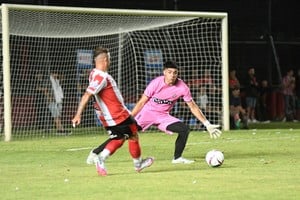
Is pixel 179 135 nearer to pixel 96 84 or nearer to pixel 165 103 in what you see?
pixel 165 103

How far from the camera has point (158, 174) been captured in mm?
11781

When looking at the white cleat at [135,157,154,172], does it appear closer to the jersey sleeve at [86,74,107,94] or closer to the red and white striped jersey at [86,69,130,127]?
the red and white striped jersey at [86,69,130,127]

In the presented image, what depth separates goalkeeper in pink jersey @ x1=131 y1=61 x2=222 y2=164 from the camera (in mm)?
13750

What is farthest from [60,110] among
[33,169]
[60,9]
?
[33,169]

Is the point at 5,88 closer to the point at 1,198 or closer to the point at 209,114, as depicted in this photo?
the point at 209,114

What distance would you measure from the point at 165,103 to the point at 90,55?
32.3 ft

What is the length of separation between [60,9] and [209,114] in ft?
17.9

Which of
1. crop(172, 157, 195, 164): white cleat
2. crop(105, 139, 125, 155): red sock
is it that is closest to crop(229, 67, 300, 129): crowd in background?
crop(172, 157, 195, 164): white cleat

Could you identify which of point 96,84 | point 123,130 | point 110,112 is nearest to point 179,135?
point 123,130

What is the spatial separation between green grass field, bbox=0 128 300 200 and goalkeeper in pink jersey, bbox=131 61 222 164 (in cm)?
60

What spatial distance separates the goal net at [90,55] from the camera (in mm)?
21406

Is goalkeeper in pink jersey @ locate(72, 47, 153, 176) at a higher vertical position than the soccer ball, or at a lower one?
higher

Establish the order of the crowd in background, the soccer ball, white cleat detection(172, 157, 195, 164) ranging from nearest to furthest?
the soccer ball
white cleat detection(172, 157, 195, 164)
the crowd in background

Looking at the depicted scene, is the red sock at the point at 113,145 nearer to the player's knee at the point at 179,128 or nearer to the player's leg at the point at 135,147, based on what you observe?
the player's leg at the point at 135,147
